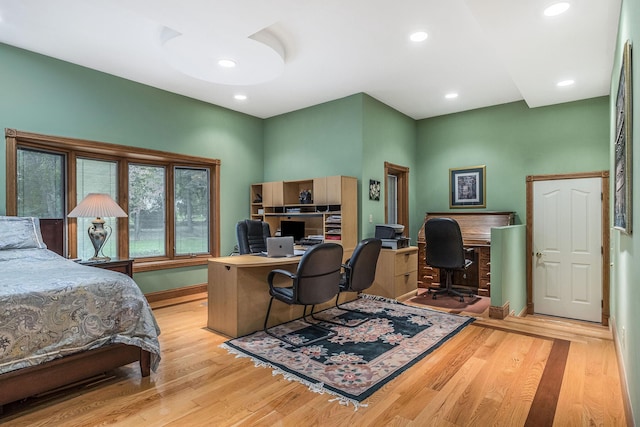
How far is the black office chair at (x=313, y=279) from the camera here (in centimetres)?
305

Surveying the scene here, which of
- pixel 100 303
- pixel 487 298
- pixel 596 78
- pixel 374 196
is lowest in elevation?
pixel 487 298

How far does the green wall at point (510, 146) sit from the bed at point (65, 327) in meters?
5.14

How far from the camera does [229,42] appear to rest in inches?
125

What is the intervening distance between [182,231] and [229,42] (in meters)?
3.09

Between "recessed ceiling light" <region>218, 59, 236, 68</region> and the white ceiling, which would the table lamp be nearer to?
the white ceiling

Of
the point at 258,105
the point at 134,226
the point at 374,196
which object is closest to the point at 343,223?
the point at 374,196

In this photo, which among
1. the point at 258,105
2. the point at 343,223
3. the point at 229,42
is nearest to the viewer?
the point at 229,42

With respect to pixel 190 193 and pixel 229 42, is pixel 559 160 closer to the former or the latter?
pixel 229 42

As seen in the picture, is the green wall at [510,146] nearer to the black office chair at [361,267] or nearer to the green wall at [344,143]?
the green wall at [344,143]

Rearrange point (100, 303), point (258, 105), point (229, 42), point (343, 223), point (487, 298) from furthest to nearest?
point (258, 105)
point (487, 298)
point (343, 223)
point (229, 42)
point (100, 303)

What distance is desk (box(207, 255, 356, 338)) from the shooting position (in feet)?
10.9

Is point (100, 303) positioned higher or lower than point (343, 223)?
lower

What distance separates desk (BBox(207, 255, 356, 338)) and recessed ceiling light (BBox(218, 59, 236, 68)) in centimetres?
198

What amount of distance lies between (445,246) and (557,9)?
9.69 feet
